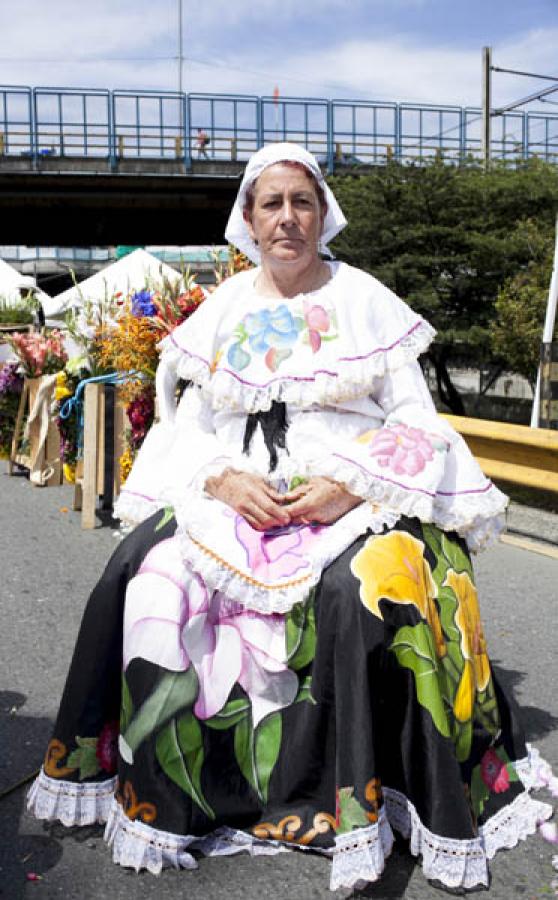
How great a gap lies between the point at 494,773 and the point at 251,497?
3.66 ft

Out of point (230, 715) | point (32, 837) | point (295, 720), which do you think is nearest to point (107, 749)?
point (32, 837)

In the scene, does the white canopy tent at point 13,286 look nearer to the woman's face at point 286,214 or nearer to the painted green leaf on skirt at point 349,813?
the woman's face at point 286,214

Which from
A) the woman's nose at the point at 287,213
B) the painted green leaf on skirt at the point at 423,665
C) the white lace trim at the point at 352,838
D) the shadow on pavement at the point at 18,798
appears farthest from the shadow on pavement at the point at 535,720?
the woman's nose at the point at 287,213

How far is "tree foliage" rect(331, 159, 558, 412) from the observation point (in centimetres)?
1917

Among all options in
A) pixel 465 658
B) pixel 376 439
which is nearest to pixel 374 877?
pixel 465 658

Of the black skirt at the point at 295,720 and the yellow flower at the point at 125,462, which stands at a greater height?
the yellow flower at the point at 125,462

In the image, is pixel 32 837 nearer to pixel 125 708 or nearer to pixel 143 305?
pixel 125 708

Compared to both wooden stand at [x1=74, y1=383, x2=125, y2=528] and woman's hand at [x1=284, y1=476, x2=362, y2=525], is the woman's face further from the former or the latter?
wooden stand at [x1=74, y1=383, x2=125, y2=528]

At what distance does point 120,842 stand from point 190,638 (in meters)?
0.60

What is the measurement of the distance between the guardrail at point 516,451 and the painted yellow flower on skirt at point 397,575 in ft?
15.0

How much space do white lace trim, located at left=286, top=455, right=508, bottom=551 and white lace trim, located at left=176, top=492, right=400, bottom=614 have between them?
0.05m

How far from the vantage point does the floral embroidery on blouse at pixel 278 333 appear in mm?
3332

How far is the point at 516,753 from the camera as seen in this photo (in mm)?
3314

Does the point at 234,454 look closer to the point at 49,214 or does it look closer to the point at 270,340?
the point at 270,340
